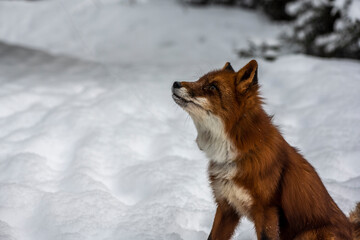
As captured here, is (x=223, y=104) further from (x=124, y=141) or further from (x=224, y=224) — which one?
(x=124, y=141)

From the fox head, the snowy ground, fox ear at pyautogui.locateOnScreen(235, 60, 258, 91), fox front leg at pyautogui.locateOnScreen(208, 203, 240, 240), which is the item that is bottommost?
the snowy ground

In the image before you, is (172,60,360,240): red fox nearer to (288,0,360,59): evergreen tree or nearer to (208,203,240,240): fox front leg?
(208,203,240,240): fox front leg

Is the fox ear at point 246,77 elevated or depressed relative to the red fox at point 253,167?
elevated

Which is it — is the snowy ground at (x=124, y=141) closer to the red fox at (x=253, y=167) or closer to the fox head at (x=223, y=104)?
the red fox at (x=253, y=167)

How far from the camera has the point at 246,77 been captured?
3094 mm

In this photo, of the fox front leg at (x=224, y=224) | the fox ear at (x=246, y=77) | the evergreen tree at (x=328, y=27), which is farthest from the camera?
the evergreen tree at (x=328, y=27)

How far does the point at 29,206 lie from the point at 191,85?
6.23 feet

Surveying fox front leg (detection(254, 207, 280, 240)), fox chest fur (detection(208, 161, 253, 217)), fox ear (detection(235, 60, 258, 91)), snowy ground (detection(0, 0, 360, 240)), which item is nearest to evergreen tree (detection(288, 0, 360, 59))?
snowy ground (detection(0, 0, 360, 240))

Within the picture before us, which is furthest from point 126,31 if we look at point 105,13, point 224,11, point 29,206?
point 29,206

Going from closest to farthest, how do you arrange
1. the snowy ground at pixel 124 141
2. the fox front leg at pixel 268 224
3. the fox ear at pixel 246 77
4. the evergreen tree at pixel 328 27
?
1. the fox front leg at pixel 268 224
2. the fox ear at pixel 246 77
3. the snowy ground at pixel 124 141
4. the evergreen tree at pixel 328 27

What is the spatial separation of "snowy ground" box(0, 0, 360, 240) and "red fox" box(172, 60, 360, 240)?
875 mm

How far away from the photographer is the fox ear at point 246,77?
305 centimetres

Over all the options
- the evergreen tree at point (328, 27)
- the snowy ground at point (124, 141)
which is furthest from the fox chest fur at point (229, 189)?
the evergreen tree at point (328, 27)

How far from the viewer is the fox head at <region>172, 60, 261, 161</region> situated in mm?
3078
